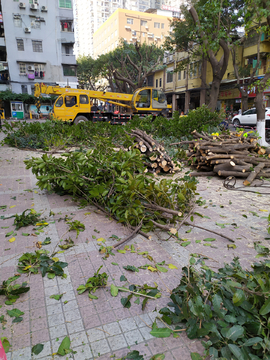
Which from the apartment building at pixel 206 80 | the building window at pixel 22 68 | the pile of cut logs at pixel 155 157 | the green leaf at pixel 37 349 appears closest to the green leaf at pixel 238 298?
the green leaf at pixel 37 349

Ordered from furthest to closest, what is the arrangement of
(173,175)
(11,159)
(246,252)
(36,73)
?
(36,73), (11,159), (173,175), (246,252)

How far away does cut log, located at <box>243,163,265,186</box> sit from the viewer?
6.25m

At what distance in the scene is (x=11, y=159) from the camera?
957 centimetres

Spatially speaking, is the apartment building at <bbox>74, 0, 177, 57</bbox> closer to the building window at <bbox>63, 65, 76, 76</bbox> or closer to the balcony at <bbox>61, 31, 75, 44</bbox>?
the balcony at <bbox>61, 31, 75, 44</bbox>

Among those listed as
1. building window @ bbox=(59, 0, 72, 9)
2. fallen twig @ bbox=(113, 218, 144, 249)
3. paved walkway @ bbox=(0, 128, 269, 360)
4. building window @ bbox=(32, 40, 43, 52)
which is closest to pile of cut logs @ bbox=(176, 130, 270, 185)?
paved walkway @ bbox=(0, 128, 269, 360)

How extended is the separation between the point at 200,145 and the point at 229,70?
26435 mm

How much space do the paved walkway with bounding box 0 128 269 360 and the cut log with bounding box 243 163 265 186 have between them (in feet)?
2.08

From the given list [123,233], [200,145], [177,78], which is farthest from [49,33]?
[123,233]

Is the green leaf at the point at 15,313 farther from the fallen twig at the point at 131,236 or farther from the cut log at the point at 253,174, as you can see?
the cut log at the point at 253,174

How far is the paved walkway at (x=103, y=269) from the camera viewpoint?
2.11 m

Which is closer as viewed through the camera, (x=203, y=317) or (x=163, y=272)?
(x=203, y=317)

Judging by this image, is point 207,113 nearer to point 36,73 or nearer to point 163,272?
point 163,272

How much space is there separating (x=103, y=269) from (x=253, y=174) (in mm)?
4810

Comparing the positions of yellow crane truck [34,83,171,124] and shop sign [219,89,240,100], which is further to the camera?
shop sign [219,89,240,100]
